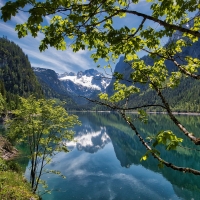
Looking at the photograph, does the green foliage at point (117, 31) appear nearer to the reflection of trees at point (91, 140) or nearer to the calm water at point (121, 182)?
the calm water at point (121, 182)

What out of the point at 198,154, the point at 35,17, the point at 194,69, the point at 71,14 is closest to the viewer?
the point at 35,17

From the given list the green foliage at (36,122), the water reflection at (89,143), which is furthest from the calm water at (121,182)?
the water reflection at (89,143)

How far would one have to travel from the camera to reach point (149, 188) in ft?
110

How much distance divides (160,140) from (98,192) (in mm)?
30361

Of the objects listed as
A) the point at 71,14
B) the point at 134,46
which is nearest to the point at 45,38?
the point at 71,14

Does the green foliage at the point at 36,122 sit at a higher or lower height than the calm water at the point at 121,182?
higher

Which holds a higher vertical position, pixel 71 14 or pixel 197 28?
pixel 197 28

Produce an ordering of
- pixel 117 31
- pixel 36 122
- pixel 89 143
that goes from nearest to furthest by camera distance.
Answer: pixel 117 31 → pixel 36 122 → pixel 89 143

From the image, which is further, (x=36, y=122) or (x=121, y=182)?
(x=121, y=182)

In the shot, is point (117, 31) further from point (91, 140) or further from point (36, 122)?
point (91, 140)

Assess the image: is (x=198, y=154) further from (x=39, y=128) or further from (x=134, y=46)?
(x=134, y=46)

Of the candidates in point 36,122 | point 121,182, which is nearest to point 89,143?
point 121,182

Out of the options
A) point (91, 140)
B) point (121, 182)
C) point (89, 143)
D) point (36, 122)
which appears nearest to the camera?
point (36, 122)

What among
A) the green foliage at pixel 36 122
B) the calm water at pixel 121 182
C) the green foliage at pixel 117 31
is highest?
the green foliage at pixel 117 31
